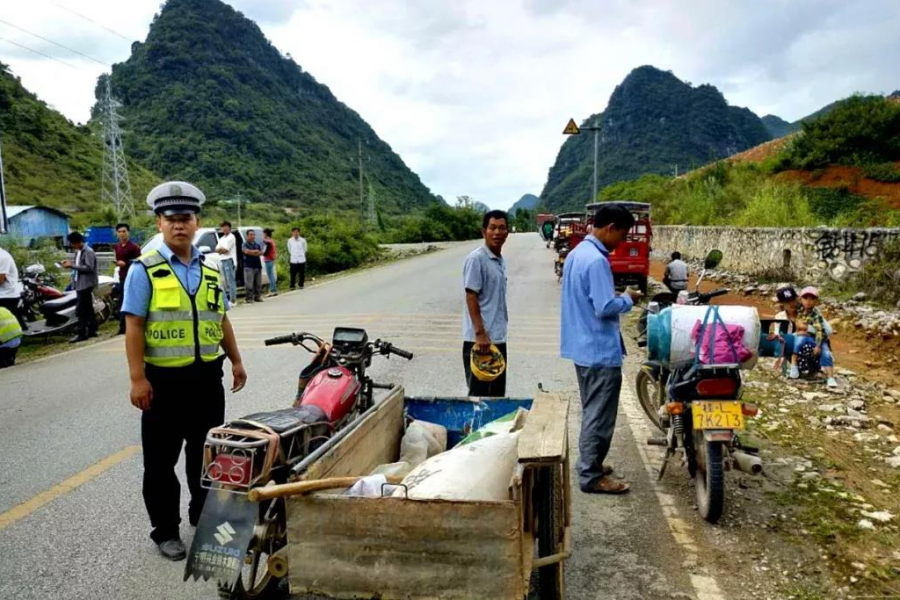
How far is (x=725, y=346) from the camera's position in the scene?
388cm

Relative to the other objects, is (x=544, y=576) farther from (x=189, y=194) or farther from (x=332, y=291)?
(x=332, y=291)

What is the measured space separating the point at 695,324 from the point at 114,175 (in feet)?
155

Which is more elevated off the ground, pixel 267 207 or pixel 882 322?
pixel 267 207

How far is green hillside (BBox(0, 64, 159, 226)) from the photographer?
40.9 metres

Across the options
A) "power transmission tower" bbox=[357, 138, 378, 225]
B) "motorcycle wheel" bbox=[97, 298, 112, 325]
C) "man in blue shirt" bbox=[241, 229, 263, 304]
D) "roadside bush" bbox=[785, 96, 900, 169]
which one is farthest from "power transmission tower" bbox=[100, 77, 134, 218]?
"roadside bush" bbox=[785, 96, 900, 169]

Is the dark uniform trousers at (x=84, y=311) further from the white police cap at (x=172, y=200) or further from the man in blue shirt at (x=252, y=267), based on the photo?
the white police cap at (x=172, y=200)

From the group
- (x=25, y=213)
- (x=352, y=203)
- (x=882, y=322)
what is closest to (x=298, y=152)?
(x=352, y=203)

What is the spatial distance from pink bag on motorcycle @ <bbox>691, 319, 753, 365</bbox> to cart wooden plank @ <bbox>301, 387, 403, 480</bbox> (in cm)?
185

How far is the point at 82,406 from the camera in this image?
20.5 feet

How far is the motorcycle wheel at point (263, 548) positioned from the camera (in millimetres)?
2506

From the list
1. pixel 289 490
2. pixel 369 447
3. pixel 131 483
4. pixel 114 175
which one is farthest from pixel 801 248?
pixel 114 175

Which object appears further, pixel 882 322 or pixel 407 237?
pixel 407 237

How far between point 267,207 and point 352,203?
16.3 meters

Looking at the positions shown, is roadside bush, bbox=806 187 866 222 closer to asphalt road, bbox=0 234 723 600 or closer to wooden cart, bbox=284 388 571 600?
asphalt road, bbox=0 234 723 600
